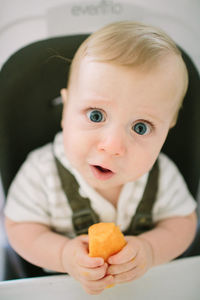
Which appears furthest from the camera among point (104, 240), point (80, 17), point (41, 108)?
point (41, 108)

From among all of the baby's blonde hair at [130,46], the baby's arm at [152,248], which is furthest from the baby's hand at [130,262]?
the baby's blonde hair at [130,46]

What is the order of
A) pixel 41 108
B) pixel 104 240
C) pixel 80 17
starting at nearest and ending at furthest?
pixel 104 240, pixel 80 17, pixel 41 108

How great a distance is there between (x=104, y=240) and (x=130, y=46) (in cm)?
24

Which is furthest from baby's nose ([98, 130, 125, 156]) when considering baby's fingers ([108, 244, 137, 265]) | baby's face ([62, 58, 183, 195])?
baby's fingers ([108, 244, 137, 265])

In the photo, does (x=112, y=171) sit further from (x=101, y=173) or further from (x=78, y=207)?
(x=78, y=207)

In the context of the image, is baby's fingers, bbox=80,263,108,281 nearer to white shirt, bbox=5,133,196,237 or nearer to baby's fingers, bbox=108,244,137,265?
baby's fingers, bbox=108,244,137,265

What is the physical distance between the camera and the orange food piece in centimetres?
40

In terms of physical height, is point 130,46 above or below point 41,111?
above

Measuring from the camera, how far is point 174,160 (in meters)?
0.66

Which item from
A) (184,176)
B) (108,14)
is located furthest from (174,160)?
(108,14)

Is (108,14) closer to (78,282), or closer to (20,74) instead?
(20,74)

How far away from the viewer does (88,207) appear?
55 cm

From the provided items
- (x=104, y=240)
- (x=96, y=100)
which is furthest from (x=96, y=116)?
(x=104, y=240)

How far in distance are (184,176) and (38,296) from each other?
361 mm
